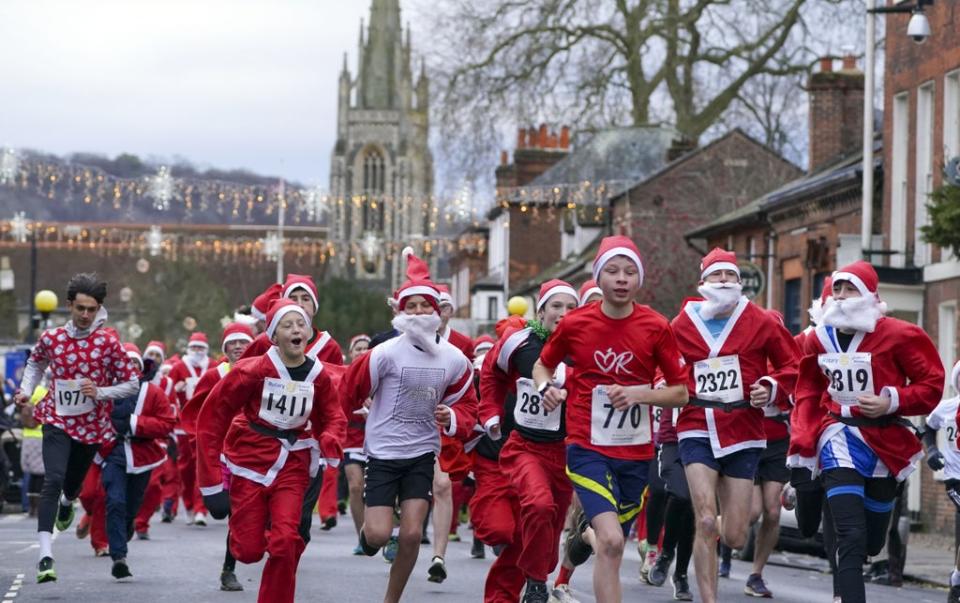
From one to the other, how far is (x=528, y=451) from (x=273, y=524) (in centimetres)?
158

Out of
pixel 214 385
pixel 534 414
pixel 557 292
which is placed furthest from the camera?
pixel 214 385

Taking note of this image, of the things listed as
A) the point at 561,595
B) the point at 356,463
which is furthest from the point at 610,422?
the point at 356,463

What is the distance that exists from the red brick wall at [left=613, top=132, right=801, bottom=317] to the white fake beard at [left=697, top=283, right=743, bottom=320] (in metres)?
34.0

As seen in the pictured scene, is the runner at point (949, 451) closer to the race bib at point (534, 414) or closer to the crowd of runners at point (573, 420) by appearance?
the crowd of runners at point (573, 420)

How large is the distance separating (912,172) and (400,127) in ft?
459

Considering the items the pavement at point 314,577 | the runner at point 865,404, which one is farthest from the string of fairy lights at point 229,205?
the runner at point 865,404

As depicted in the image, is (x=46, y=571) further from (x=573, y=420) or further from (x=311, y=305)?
(x=573, y=420)

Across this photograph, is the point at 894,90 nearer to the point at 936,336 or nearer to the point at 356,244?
the point at 936,336

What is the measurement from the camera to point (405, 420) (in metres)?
11.8

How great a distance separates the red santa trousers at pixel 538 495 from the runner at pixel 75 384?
3937mm

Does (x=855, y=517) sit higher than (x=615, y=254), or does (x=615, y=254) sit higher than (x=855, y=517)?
(x=615, y=254)

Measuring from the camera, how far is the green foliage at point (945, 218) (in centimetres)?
2097

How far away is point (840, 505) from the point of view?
11539 mm

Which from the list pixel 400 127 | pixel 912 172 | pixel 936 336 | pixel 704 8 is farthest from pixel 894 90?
pixel 400 127
